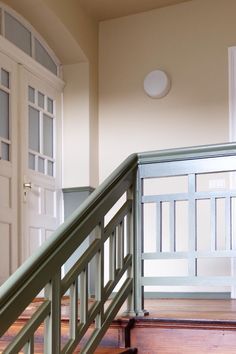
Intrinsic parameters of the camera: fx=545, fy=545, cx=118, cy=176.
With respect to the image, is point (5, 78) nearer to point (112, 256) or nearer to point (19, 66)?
point (19, 66)

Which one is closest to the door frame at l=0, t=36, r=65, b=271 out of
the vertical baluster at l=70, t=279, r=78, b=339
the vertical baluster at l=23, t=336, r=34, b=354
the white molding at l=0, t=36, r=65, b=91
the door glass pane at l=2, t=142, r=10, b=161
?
the white molding at l=0, t=36, r=65, b=91

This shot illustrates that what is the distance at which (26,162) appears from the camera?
4.30 meters

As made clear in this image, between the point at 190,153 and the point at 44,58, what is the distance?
7.85 ft

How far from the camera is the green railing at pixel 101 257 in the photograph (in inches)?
73.2

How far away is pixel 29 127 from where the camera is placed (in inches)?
174

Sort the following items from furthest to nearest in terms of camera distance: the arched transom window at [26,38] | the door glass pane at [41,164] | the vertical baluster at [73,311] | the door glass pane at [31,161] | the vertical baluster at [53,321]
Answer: the door glass pane at [41,164] → the door glass pane at [31,161] → the arched transom window at [26,38] → the vertical baluster at [73,311] → the vertical baluster at [53,321]

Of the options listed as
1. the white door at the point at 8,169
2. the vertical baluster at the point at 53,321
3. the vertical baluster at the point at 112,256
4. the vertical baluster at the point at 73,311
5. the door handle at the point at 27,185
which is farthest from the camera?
the door handle at the point at 27,185

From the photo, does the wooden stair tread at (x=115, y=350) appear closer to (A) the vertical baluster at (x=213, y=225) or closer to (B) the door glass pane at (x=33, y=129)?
(A) the vertical baluster at (x=213, y=225)

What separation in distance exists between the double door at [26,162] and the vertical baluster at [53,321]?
6.66 ft

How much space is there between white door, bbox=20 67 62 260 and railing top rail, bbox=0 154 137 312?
1692mm

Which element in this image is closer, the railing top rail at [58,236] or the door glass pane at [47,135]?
the railing top rail at [58,236]

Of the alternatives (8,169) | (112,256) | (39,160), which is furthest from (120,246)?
(39,160)

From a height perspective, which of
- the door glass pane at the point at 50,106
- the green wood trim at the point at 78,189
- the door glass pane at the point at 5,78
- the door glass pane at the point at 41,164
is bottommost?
the green wood trim at the point at 78,189

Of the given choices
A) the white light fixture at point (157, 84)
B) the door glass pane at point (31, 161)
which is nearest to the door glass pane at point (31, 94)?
the door glass pane at point (31, 161)
